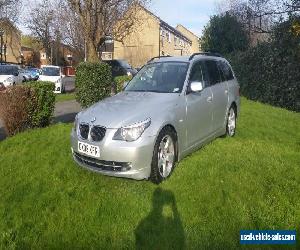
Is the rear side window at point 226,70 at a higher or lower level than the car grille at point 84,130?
higher

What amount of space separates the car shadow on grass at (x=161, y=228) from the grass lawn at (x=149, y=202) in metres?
0.01

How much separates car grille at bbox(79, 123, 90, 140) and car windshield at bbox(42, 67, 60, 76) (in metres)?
19.5

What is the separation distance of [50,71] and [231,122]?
1841 cm

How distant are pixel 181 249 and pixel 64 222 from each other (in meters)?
1.44

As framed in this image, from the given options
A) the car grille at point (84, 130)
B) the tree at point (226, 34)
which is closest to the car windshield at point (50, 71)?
the tree at point (226, 34)

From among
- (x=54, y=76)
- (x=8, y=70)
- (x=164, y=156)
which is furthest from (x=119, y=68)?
(x=164, y=156)

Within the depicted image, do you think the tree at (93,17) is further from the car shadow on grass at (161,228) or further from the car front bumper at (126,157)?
the car shadow on grass at (161,228)

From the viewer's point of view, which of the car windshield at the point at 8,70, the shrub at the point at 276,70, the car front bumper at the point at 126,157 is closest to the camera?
the car front bumper at the point at 126,157

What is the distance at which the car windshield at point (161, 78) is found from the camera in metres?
6.20

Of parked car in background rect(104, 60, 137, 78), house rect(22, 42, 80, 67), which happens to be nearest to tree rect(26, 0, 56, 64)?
house rect(22, 42, 80, 67)

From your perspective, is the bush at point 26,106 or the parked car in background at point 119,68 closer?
the bush at point 26,106

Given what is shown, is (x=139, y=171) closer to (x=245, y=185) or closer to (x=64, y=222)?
(x=64, y=222)

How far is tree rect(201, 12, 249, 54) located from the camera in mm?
26484

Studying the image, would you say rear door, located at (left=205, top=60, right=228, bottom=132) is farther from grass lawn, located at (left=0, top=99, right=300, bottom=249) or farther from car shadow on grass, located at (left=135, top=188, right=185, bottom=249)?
car shadow on grass, located at (left=135, top=188, right=185, bottom=249)
